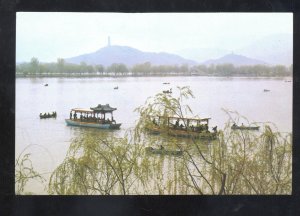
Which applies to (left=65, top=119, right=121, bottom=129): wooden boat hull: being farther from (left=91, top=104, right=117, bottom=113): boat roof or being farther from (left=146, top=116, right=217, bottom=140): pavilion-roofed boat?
(left=146, top=116, right=217, bottom=140): pavilion-roofed boat

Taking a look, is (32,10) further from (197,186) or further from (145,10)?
(197,186)

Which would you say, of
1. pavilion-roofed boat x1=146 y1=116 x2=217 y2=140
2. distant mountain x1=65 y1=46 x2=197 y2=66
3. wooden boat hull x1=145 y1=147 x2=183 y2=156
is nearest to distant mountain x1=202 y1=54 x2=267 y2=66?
distant mountain x1=65 y1=46 x2=197 y2=66

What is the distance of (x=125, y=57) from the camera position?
2635 millimetres

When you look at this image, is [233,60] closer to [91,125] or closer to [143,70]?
[143,70]

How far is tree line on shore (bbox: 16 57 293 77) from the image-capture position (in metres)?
2.65

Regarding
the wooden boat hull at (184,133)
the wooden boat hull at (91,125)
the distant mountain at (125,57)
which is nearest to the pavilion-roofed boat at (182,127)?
the wooden boat hull at (184,133)

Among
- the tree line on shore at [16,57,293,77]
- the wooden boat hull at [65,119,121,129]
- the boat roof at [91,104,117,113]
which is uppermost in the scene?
the tree line on shore at [16,57,293,77]

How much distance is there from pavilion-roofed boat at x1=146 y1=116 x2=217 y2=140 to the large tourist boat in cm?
24

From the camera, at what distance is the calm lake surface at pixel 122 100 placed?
8.49ft

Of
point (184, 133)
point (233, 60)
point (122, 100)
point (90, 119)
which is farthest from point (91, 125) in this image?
point (233, 60)

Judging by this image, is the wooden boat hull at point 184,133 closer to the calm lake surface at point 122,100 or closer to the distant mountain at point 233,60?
the calm lake surface at point 122,100

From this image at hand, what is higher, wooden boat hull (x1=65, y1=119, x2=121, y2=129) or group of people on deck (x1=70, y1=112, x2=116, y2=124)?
group of people on deck (x1=70, y1=112, x2=116, y2=124)
